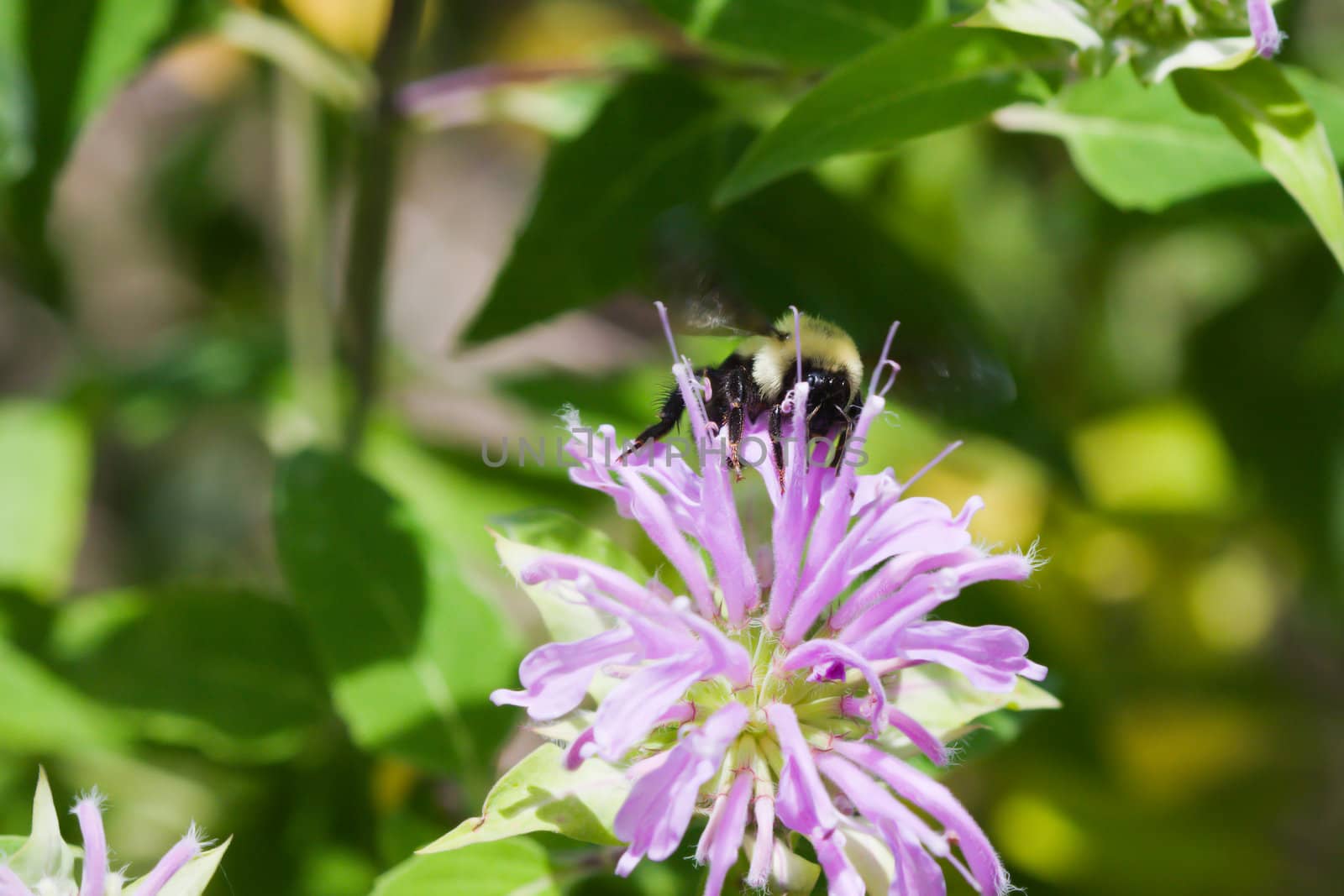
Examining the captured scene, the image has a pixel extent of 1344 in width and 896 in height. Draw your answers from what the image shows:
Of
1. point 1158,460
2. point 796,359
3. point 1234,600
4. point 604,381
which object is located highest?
point 796,359

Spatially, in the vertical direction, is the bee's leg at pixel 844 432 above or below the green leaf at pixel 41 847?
above

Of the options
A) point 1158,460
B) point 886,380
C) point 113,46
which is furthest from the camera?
point 1158,460

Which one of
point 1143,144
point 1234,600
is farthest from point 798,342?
point 1234,600

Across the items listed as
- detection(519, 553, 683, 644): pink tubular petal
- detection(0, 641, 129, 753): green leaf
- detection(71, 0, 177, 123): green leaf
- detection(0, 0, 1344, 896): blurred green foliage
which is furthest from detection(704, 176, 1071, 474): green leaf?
detection(0, 641, 129, 753): green leaf

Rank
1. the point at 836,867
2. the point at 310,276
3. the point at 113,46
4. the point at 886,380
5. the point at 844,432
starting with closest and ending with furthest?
1. the point at 836,867
2. the point at 844,432
3. the point at 886,380
4. the point at 113,46
5. the point at 310,276

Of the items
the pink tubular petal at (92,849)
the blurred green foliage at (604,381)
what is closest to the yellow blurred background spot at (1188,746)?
the blurred green foliage at (604,381)

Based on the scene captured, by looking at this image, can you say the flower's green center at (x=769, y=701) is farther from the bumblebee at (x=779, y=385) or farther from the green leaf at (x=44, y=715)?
the green leaf at (x=44, y=715)

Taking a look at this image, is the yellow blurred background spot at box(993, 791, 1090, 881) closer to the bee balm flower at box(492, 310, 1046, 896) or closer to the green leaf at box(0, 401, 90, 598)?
the bee balm flower at box(492, 310, 1046, 896)

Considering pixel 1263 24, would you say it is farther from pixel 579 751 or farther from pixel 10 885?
pixel 10 885
